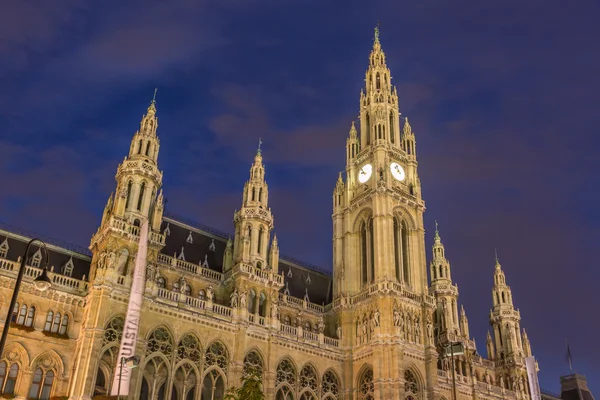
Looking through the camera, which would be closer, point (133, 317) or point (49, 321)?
point (133, 317)

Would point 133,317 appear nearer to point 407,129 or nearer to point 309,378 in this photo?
point 309,378

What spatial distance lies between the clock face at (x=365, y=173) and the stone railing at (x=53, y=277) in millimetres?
34588

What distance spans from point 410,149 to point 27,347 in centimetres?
4952

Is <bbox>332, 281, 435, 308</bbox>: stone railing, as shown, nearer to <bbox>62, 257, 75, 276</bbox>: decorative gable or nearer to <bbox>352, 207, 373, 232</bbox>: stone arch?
<bbox>352, 207, 373, 232</bbox>: stone arch

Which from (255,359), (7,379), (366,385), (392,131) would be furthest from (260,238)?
(7,379)

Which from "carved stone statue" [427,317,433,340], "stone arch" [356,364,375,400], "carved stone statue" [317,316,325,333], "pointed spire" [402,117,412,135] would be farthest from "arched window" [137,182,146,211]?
"pointed spire" [402,117,412,135]

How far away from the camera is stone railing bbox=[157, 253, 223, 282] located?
187 ft

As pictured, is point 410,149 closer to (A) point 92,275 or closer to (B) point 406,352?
(B) point 406,352

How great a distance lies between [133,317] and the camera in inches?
1859

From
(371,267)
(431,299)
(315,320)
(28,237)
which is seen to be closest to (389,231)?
(371,267)

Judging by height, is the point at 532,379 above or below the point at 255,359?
above

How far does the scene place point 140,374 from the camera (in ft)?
154

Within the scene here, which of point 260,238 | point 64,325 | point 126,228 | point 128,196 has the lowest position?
point 64,325

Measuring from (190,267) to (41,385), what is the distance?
58.0 feet
